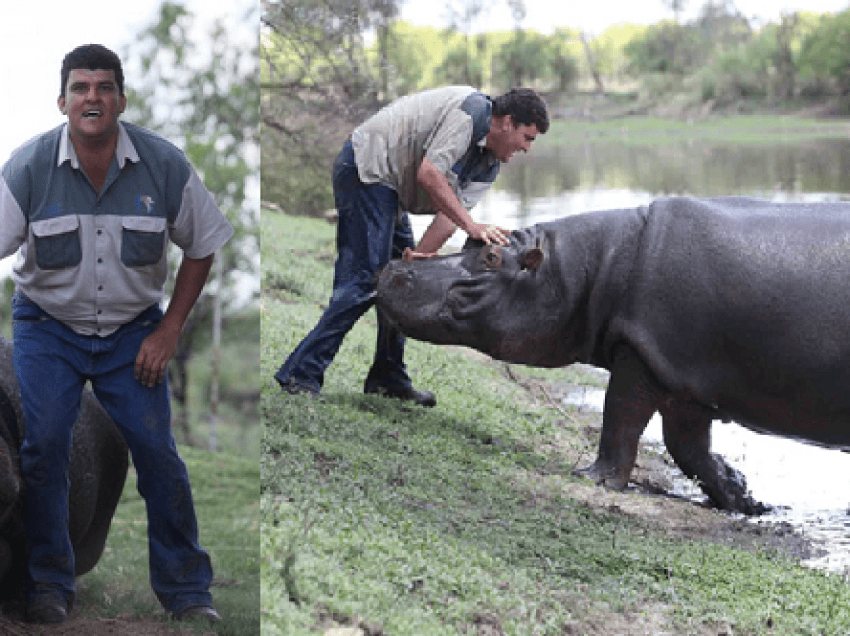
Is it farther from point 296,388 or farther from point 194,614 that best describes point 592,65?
point 194,614

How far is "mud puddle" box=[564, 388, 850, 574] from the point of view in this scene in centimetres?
592

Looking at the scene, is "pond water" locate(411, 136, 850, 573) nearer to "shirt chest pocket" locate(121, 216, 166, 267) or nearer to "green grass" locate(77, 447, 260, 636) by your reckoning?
"green grass" locate(77, 447, 260, 636)

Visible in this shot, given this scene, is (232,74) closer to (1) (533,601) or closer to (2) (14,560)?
(2) (14,560)

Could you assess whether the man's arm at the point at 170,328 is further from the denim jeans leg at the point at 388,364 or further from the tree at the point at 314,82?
the tree at the point at 314,82

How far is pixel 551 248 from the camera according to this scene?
590 cm

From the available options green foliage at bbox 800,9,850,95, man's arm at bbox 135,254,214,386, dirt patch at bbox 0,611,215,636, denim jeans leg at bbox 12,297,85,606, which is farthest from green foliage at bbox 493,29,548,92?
dirt patch at bbox 0,611,215,636

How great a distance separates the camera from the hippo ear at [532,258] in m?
5.65

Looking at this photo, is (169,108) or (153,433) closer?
(153,433)

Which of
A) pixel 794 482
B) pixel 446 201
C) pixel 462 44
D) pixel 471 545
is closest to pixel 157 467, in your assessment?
pixel 471 545

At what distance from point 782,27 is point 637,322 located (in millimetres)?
22859

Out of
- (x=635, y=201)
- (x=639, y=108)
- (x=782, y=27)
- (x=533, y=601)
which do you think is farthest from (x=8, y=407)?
(x=782, y=27)

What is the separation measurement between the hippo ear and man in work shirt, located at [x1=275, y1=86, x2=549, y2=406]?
0.13m

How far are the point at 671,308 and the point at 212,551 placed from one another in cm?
379

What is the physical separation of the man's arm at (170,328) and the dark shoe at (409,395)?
6.47 feet
